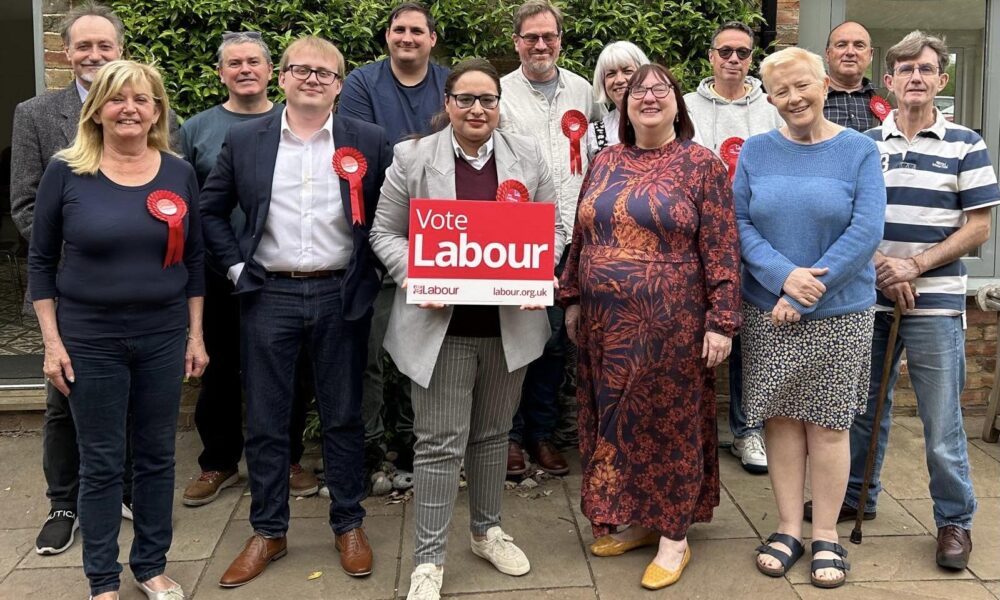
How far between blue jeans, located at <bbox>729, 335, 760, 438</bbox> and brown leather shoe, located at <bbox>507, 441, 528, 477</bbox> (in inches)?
45.8

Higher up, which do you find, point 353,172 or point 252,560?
point 353,172

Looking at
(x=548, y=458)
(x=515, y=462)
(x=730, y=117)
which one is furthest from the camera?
(x=548, y=458)

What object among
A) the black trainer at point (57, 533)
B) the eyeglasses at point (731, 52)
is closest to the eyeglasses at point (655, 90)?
the eyeglasses at point (731, 52)

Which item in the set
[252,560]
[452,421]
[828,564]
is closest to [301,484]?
[252,560]

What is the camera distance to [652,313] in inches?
127

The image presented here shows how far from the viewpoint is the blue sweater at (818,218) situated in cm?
316

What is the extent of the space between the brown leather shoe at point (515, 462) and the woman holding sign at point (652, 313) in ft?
3.23

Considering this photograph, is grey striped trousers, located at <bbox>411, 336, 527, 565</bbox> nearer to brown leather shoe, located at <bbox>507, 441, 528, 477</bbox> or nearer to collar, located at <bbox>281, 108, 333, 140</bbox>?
collar, located at <bbox>281, 108, 333, 140</bbox>

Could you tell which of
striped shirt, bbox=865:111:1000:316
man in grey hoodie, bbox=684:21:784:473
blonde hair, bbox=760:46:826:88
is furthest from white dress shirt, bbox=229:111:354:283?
striped shirt, bbox=865:111:1000:316

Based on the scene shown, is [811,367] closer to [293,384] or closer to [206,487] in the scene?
[293,384]

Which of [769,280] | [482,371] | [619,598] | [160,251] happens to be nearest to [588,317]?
[482,371]

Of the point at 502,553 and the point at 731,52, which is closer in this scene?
the point at 502,553

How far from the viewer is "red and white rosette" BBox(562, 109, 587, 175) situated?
4211 millimetres

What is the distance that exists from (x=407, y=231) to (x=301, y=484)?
1728 millimetres
